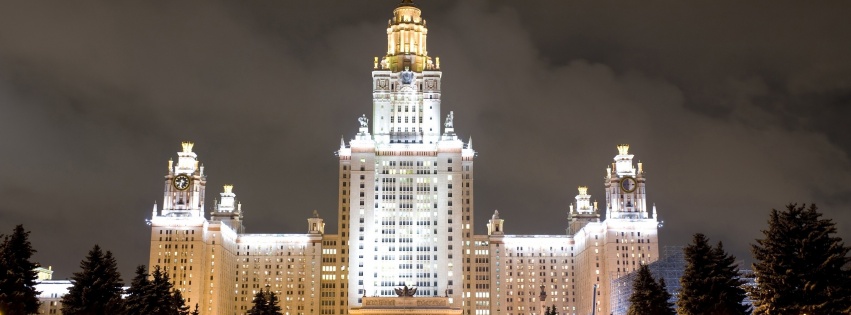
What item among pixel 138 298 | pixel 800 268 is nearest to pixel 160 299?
pixel 138 298

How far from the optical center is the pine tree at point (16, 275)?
8969 cm

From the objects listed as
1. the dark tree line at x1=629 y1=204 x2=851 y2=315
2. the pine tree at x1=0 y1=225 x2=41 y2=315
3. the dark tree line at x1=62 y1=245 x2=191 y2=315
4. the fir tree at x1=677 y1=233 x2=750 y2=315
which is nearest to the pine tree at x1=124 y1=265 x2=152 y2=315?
the dark tree line at x1=62 y1=245 x2=191 y2=315

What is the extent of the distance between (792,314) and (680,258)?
123 m

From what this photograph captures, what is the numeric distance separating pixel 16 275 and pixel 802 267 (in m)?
63.5

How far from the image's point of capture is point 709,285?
9212 cm

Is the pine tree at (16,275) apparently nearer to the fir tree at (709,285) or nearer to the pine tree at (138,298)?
the pine tree at (138,298)

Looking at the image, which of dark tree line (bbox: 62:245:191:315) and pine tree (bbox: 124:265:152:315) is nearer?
dark tree line (bbox: 62:245:191:315)

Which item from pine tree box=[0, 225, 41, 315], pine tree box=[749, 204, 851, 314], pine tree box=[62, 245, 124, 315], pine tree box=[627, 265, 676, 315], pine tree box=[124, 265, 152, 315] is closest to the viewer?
pine tree box=[749, 204, 851, 314]

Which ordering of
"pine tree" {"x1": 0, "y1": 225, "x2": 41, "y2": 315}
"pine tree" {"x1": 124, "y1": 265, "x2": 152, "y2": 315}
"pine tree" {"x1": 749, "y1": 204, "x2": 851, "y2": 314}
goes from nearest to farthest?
"pine tree" {"x1": 749, "y1": 204, "x2": 851, "y2": 314} < "pine tree" {"x1": 0, "y1": 225, "x2": 41, "y2": 315} < "pine tree" {"x1": 124, "y1": 265, "x2": 152, "y2": 315}

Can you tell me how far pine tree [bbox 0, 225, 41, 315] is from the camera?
294 ft

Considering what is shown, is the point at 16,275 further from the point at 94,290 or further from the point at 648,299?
the point at 648,299

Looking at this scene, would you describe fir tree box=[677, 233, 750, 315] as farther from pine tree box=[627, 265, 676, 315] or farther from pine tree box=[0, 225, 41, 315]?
pine tree box=[0, 225, 41, 315]

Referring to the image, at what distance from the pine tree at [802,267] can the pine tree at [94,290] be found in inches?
2376

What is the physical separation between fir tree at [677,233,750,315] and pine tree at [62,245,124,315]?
53.6 meters
